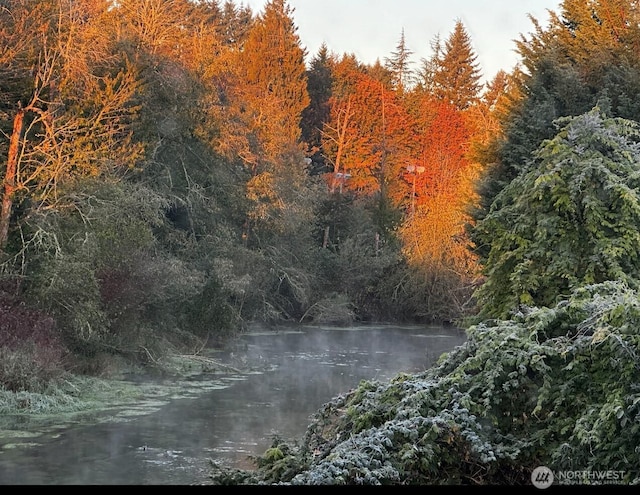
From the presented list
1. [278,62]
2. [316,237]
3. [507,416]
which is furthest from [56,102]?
[278,62]

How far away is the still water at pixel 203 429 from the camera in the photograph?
10781 millimetres

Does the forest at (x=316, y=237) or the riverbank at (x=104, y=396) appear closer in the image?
the forest at (x=316, y=237)

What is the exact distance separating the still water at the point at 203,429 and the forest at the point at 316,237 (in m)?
2.25

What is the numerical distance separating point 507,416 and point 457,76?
180 ft

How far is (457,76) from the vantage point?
60.2m

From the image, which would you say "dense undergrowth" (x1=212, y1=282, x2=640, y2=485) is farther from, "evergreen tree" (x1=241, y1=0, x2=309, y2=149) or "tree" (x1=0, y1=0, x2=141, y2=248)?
"evergreen tree" (x1=241, y1=0, x2=309, y2=149)

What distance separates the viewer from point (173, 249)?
25219 millimetres

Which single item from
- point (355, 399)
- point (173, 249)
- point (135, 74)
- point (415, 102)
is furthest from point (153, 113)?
point (415, 102)

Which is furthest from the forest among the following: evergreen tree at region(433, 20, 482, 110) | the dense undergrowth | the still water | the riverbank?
evergreen tree at region(433, 20, 482, 110)

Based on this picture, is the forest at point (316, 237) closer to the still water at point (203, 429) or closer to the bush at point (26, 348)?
the bush at point (26, 348)

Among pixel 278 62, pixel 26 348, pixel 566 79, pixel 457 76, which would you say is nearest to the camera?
pixel 26 348

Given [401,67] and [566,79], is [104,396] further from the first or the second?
[401,67]

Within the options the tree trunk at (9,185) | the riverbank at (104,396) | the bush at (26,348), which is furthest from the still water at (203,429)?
the tree trunk at (9,185)

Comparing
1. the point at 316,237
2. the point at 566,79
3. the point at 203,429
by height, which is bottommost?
the point at 203,429
